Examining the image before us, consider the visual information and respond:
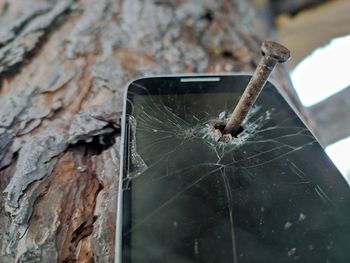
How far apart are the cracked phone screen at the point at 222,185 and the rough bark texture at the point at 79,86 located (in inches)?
1.7

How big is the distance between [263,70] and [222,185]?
4.6 inches

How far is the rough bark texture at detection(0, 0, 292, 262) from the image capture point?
15.9 inches

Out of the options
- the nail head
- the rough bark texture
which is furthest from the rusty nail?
the rough bark texture

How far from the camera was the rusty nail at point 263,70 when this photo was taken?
397mm

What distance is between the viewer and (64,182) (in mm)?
447

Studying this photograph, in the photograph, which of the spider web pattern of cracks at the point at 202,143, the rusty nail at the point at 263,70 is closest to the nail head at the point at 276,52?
the rusty nail at the point at 263,70

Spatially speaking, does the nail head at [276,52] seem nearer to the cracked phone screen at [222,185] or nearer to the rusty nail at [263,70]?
the rusty nail at [263,70]

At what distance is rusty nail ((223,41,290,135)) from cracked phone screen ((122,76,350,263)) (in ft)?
0.15

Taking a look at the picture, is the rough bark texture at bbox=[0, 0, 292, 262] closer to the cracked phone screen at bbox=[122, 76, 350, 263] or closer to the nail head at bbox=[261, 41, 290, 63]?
the cracked phone screen at bbox=[122, 76, 350, 263]

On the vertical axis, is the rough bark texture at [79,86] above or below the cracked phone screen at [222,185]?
above

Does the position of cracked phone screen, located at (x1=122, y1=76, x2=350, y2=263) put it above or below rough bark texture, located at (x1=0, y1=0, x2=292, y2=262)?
below

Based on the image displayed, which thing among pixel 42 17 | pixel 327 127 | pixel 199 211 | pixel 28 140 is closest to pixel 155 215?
pixel 199 211

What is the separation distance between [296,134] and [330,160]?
5 centimetres

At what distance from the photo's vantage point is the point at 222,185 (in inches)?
16.3
